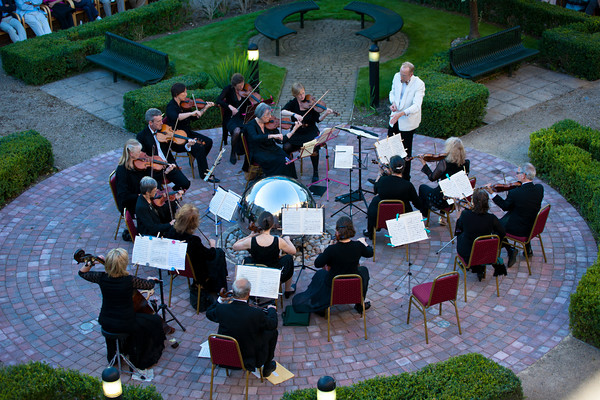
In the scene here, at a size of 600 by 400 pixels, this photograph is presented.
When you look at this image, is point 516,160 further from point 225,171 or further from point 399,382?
point 399,382

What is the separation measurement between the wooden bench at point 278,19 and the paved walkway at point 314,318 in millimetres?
7158

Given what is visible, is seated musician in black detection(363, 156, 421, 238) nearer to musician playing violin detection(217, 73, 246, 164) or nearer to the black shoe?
the black shoe

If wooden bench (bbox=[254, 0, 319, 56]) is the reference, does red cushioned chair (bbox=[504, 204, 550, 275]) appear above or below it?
below

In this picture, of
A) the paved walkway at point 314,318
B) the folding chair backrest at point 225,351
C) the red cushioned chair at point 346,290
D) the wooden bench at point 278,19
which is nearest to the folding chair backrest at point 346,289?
the red cushioned chair at point 346,290

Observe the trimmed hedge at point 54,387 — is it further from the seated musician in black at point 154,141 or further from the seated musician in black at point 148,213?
the seated musician in black at point 154,141

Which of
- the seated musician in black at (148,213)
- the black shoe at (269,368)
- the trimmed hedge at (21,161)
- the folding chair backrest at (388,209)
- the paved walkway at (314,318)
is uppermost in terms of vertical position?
the seated musician in black at (148,213)

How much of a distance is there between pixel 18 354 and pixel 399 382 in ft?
15.2

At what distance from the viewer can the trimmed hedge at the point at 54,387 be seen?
23.1 ft

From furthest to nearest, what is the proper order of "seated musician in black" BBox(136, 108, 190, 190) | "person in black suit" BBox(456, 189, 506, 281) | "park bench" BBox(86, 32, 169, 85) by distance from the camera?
"park bench" BBox(86, 32, 169, 85), "seated musician in black" BBox(136, 108, 190, 190), "person in black suit" BBox(456, 189, 506, 281)

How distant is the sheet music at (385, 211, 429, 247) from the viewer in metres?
8.92

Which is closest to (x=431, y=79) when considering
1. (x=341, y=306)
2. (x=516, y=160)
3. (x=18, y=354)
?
(x=516, y=160)

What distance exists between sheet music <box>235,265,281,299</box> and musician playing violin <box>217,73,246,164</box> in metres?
4.84

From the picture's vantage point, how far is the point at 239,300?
7504mm

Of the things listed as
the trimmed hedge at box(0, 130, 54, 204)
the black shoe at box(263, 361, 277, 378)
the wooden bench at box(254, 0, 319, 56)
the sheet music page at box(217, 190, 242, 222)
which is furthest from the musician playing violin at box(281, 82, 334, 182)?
the wooden bench at box(254, 0, 319, 56)
